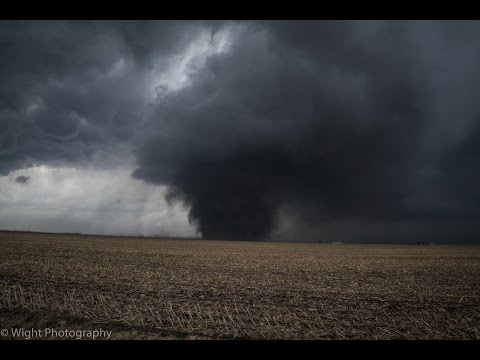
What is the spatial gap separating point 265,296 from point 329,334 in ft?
18.3

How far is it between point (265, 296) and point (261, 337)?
229 inches

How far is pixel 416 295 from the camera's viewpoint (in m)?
16.8

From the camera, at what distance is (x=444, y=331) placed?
10.8m

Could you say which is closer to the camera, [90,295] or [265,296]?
[90,295]
